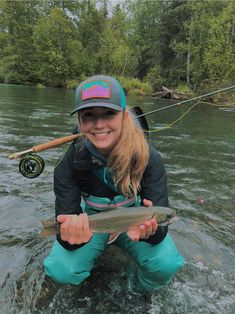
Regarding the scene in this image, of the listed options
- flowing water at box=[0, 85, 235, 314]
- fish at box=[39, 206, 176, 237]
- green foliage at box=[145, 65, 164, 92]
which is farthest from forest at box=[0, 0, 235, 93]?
fish at box=[39, 206, 176, 237]

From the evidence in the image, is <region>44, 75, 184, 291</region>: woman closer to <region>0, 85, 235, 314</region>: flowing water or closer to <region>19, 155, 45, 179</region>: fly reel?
<region>0, 85, 235, 314</region>: flowing water

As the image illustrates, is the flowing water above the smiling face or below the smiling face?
below

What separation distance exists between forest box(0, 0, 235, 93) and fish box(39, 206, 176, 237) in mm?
32883

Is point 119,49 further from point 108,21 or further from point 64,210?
point 64,210

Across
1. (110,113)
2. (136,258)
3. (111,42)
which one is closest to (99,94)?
(110,113)

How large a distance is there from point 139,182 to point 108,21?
56746 mm

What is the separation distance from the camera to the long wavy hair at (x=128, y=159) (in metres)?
3.04

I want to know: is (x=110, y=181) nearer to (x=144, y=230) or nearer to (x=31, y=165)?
(x=144, y=230)

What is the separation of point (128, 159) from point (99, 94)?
2.11 feet

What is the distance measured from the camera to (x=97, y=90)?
2766mm

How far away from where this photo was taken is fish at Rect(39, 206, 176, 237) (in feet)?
8.65

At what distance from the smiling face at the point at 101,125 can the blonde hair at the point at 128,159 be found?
7 cm

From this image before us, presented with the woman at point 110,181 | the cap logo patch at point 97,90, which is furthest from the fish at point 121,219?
the cap logo patch at point 97,90

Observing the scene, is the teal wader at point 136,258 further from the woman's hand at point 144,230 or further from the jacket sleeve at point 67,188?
the woman's hand at point 144,230
